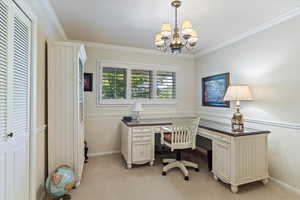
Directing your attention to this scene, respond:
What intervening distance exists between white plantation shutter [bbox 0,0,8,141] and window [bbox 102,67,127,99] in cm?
241

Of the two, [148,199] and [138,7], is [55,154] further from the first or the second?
[138,7]

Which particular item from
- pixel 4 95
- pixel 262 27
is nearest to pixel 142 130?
pixel 4 95

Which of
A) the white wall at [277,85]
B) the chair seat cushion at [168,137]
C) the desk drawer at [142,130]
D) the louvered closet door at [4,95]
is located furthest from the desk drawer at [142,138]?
the louvered closet door at [4,95]

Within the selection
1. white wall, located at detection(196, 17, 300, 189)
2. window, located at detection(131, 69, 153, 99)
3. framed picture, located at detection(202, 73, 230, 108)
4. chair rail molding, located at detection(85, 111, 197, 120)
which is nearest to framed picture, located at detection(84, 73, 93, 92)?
chair rail molding, located at detection(85, 111, 197, 120)

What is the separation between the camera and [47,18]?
7.28ft

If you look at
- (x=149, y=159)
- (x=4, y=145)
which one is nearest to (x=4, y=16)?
(x=4, y=145)

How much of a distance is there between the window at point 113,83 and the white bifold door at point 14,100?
206cm

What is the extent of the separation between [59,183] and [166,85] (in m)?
2.99

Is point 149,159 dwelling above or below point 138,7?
below

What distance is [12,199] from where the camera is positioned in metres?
1.30

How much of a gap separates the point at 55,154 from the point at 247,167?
2639mm

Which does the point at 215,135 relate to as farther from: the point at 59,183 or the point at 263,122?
the point at 59,183

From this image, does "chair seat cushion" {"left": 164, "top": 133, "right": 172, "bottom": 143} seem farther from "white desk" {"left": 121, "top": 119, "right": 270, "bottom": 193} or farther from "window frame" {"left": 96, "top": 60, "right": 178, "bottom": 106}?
"window frame" {"left": 96, "top": 60, "right": 178, "bottom": 106}

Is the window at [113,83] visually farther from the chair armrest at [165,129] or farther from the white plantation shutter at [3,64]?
the white plantation shutter at [3,64]
